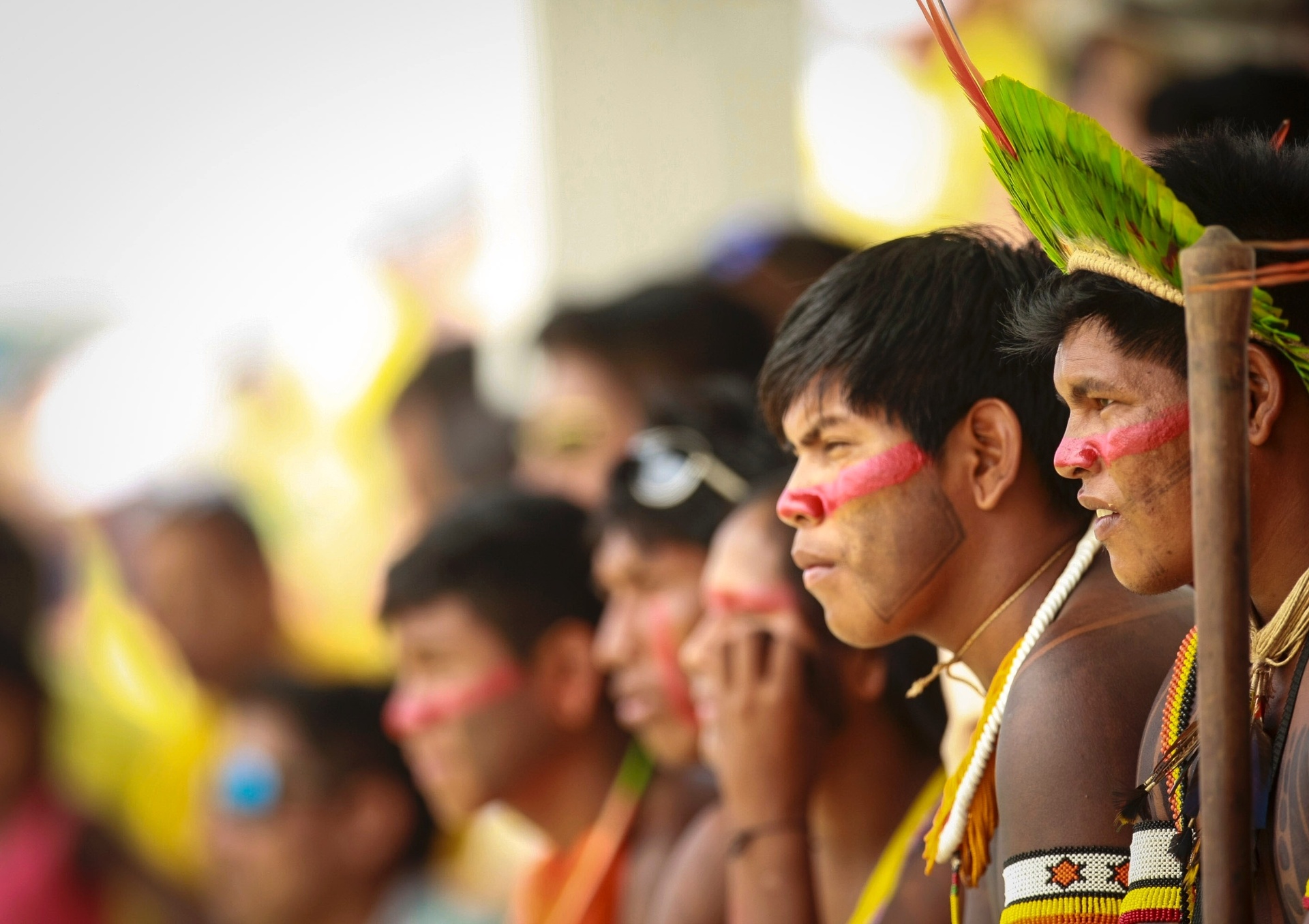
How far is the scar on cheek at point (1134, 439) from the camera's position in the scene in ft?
5.19

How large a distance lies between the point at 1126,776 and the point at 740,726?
1.08m

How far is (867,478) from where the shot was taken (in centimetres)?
196

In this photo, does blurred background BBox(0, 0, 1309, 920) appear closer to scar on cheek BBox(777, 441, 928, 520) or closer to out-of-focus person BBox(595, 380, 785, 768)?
out-of-focus person BBox(595, 380, 785, 768)

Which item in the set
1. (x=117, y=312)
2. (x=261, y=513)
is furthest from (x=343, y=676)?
(x=117, y=312)

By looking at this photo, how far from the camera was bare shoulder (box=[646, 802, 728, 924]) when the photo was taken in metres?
3.07

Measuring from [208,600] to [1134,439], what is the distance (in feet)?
18.7

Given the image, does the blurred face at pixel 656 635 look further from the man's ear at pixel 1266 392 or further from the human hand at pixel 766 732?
the man's ear at pixel 1266 392

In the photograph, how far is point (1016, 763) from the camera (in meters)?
1.75

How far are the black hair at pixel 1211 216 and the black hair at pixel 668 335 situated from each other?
303 cm

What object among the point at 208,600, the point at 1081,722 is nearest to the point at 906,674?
the point at 1081,722

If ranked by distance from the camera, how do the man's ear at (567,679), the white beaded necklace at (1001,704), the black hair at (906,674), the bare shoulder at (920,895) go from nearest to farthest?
the white beaded necklace at (1001,704) < the bare shoulder at (920,895) < the black hair at (906,674) < the man's ear at (567,679)

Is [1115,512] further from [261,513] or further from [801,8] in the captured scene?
[261,513]

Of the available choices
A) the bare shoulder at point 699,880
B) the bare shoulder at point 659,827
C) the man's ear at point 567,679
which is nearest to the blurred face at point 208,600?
the man's ear at point 567,679

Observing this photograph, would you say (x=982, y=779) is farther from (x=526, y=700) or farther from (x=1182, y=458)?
(x=526, y=700)
